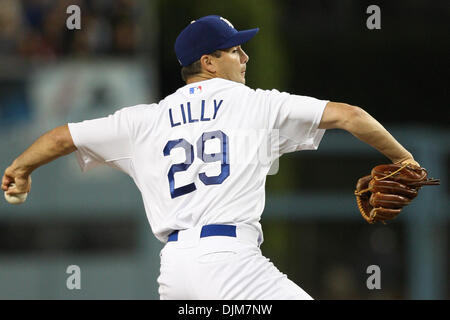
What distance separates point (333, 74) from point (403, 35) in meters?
1.13

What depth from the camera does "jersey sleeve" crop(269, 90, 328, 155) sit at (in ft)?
11.3

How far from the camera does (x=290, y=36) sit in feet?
40.4

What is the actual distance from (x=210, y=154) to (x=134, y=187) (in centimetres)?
635

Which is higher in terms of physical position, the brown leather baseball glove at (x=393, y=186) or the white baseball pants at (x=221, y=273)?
the brown leather baseball glove at (x=393, y=186)

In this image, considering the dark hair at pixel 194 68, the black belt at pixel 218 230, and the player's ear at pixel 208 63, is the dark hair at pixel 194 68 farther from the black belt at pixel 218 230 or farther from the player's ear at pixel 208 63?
the black belt at pixel 218 230

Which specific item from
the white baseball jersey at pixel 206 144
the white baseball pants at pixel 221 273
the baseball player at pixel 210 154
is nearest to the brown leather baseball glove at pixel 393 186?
the baseball player at pixel 210 154

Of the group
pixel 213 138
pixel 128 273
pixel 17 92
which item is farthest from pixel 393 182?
pixel 17 92

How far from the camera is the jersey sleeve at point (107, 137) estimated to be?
3578 mm

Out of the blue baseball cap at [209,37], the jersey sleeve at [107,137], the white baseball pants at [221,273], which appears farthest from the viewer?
the blue baseball cap at [209,37]

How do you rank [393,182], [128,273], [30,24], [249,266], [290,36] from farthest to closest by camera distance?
[290,36] → [30,24] → [128,273] → [393,182] → [249,266]

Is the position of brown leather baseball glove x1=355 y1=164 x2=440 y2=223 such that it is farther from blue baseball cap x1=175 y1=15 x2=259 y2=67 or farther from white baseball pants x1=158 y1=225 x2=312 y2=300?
blue baseball cap x1=175 y1=15 x2=259 y2=67

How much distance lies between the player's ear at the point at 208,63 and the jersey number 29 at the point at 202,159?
1.26 feet

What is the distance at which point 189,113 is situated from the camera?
351cm
